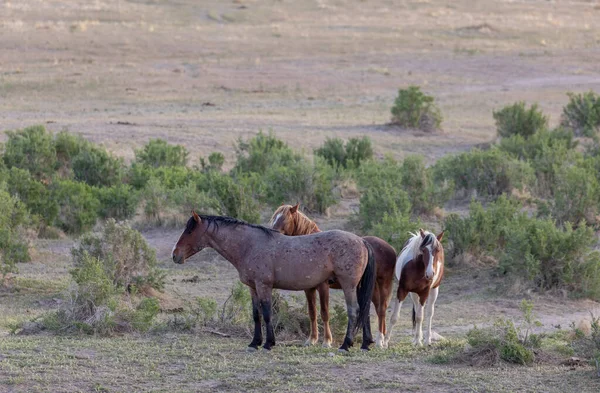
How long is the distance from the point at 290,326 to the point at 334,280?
Answer: 0.94 meters

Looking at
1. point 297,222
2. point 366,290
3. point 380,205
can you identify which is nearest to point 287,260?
point 366,290

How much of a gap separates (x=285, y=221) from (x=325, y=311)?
1.02 metres

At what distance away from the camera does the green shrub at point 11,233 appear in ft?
43.5

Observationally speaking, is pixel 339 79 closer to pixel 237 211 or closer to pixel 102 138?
pixel 102 138

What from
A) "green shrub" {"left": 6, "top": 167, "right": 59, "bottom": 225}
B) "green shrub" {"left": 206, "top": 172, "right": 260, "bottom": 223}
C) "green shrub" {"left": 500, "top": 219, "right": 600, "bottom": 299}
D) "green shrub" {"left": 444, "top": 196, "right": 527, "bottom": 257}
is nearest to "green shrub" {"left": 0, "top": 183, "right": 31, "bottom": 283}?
"green shrub" {"left": 6, "top": 167, "right": 59, "bottom": 225}

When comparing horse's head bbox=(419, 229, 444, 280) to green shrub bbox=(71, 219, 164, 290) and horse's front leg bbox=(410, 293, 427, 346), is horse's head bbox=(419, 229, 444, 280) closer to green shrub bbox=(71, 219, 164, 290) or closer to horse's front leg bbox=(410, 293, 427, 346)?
horse's front leg bbox=(410, 293, 427, 346)

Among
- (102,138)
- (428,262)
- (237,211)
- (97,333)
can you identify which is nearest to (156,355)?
(97,333)

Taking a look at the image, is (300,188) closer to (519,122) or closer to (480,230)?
(480,230)

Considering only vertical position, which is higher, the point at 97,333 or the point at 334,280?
the point at 334,280

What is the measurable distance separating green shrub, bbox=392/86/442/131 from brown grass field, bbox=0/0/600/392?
490 millimetres

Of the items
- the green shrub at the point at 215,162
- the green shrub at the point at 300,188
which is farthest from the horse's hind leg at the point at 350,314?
the green shrub at the point at 215,162

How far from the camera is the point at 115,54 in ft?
128

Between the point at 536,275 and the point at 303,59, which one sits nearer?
the point at 536,275

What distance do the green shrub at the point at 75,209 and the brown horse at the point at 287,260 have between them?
724cm
